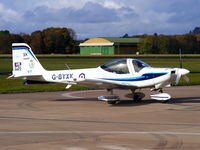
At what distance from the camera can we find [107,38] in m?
156

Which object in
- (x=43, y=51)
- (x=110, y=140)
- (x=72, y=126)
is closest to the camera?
(x=110, y=140)

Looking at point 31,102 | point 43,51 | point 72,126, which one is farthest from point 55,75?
point 43,51

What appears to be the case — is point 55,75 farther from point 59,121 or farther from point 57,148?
point 57,148

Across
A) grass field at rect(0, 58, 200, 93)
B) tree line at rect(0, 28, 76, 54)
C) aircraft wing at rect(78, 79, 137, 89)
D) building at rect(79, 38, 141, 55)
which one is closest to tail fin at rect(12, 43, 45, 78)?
aircraft wing at rect(78, 79, 137, 89)

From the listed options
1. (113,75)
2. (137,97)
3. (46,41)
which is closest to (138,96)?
(137,97)

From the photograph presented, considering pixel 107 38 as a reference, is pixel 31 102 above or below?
below

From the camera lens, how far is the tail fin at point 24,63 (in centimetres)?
2025

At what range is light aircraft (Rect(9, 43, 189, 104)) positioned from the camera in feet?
61.7

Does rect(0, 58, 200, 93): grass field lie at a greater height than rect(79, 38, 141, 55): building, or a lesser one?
lesser

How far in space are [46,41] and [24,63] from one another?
114776 millimetres

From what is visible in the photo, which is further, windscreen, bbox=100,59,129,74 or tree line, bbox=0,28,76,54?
tree line, bbox=0,28,76,54

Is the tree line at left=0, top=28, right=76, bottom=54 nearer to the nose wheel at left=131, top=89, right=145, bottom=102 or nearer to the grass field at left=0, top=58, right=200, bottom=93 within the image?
the grass field at left=0, top=58, right=200, bottom=93

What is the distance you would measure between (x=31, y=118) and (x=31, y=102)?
5.11 metres

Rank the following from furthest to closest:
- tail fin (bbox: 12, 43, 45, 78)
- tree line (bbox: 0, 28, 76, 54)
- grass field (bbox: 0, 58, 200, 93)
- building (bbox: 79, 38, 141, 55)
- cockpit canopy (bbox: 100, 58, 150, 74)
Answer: building (bbox: 79, 38, 141, 55)
tree line (bbox: 0, 28, 76, 54)
grass field (bbox: 0, 58, 200, 93)
tail fin (bbox: 12, 43, 45, 78)
cockpit canopy (bbox: 100, 58, 150, 74)
